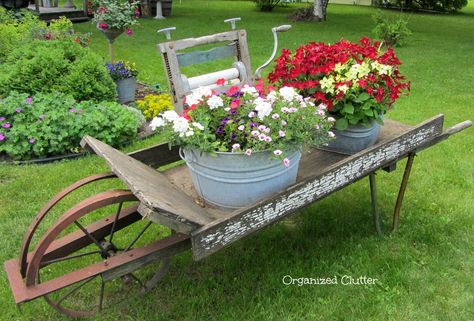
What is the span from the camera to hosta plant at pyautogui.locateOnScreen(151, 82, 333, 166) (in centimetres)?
190

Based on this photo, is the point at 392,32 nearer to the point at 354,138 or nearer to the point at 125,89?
the point at 125,89

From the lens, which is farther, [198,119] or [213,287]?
[213,287]

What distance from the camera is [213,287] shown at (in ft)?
8.65

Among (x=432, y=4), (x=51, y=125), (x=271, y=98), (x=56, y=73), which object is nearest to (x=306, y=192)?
(x=271, y=98)

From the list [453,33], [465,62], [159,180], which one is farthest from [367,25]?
[159,180]

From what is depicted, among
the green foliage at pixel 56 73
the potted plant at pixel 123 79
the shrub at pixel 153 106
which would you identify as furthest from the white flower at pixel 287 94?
the potted plant at pixel 123 79

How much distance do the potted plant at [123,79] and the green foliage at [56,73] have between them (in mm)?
Result: 489

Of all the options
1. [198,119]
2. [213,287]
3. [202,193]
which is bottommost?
[213,287]

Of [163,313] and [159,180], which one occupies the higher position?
[159,180]

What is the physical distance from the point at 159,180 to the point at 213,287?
2.83 feet

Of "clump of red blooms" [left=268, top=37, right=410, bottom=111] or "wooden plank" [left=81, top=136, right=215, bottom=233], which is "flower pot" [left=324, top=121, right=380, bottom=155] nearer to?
"clump of red blooms" [left=268, top=37, right=410, bottom=111]

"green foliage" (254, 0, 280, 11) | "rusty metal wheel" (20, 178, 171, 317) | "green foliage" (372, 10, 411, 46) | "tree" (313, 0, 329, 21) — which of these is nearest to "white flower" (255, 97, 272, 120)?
"rusty metal wheel" (20, 178, 171, 317)

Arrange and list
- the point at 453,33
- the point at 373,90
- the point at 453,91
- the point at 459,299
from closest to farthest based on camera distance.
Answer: the point at 373,90, the point at 459,299, the point at 453,91, the point at 453,33

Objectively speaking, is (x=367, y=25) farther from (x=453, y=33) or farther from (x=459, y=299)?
(x=459, y=299)
